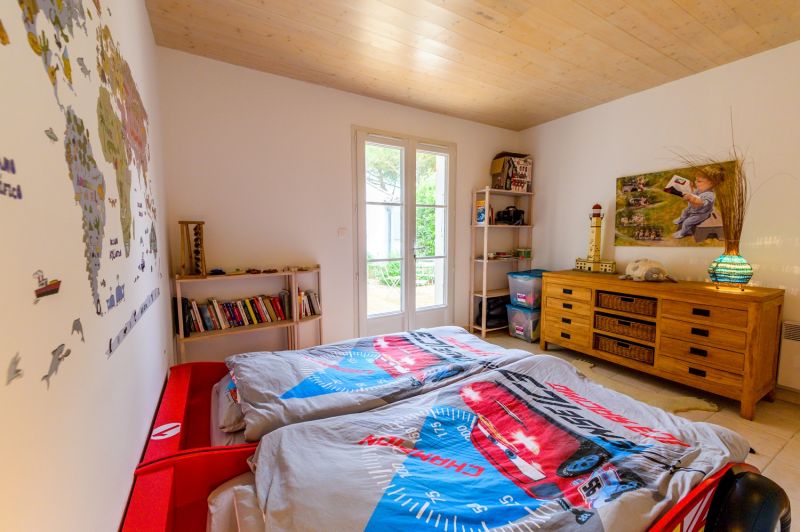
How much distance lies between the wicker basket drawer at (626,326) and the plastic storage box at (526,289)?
29.0 inches

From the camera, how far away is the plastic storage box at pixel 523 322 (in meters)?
3.80

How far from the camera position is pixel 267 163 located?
2859 mm

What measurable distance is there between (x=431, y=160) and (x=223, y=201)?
2.21 meters

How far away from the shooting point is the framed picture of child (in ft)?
9.16

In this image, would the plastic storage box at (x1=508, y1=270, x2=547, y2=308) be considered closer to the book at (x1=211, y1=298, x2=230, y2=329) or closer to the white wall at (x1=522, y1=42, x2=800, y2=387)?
the white wall at (x1=522, y1=42, x2=800, y2=387)

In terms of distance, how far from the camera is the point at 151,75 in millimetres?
2045

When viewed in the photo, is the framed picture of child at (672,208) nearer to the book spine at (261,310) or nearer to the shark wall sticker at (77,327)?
the book spine at (261,310)

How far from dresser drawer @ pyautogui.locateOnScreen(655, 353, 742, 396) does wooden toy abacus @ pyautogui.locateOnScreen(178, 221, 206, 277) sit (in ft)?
11.8

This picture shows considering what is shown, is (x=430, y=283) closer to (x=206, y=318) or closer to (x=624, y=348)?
(x=624, y=348)

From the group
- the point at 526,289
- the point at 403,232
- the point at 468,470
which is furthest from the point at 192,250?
the point at 526,289

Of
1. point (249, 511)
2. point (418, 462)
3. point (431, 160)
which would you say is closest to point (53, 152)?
point (249, 511)

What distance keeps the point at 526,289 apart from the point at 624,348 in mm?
1159

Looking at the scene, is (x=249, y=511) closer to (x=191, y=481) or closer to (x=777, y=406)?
(x=191, y=481)

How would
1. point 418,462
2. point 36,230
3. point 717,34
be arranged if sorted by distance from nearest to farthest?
point 36,230 → point 418,462 → point 717,34
